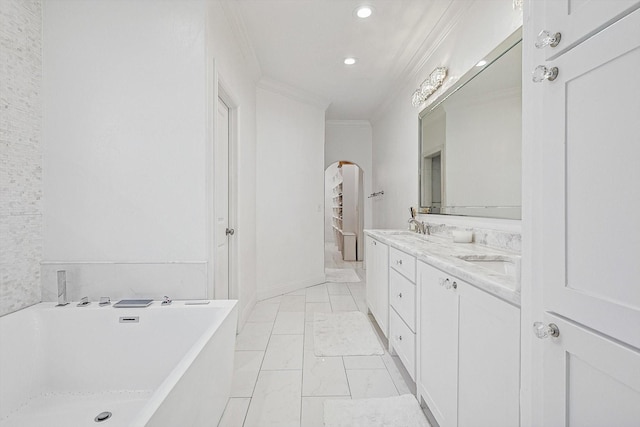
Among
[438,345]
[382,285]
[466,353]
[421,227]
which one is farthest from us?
[421,227]

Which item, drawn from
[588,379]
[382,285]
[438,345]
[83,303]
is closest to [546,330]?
[588,379]

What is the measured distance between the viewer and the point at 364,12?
2.52m

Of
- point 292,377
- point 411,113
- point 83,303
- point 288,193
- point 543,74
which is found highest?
point 411,113

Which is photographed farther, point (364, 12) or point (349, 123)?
point (349, 123)

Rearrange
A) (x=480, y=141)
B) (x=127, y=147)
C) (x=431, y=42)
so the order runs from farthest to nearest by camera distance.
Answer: (x=431, y=42)
(x=480, y=141)
(x=127, y=147)

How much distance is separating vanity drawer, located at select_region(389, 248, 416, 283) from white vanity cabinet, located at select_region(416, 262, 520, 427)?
4.7 inches

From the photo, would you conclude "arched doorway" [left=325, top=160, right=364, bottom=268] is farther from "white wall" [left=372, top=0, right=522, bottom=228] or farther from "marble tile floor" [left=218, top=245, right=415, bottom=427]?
"marble tile floor" [left=218, top=245, right=415, bottom=427]

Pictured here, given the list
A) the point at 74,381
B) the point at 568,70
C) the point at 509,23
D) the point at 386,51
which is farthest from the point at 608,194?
the point at 386,51

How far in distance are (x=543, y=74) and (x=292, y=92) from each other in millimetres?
3684

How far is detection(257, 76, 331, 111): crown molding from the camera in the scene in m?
3.84

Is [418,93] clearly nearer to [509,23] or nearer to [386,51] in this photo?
[386,51]

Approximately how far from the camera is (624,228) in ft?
2.02

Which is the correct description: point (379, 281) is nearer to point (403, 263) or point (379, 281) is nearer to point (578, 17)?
point (403, 263)

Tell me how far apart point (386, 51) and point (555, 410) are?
3.21m
